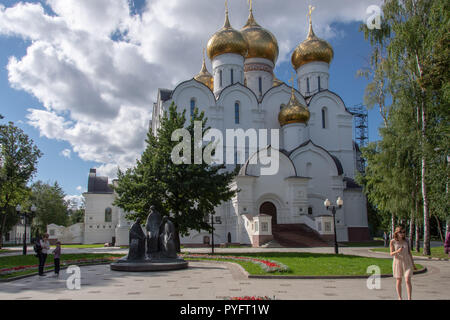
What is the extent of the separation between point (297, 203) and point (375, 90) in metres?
10.4

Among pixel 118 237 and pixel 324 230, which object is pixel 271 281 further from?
pixel 118 237

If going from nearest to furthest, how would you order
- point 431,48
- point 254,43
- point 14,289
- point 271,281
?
point 14,289 → point 271,281 → point 431,48 → point 254,43

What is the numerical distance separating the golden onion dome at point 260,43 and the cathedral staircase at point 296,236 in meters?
18.0

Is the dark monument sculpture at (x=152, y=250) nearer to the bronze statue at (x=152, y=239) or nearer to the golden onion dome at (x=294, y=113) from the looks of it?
the bronze statue at (x=152, y=239)

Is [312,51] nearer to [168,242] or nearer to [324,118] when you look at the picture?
[324,118]

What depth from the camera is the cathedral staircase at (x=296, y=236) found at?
2463 cm

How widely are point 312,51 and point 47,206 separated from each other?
115 ft

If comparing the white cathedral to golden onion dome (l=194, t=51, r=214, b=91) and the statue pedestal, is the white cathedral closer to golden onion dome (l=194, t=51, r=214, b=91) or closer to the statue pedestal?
golden onion dome (l=194, t=51, r=214, b=91)

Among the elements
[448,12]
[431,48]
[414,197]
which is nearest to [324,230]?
[414,197]

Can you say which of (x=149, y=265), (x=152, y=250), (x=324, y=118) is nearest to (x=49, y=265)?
(x=152, y=250)

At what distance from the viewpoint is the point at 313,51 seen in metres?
36.4

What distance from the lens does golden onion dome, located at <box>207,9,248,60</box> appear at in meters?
34.4

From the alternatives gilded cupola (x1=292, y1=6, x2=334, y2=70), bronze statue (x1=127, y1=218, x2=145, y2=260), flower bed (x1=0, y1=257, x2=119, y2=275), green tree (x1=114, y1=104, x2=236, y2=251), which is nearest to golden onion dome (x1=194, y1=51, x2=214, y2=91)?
gilded cupola (x1=292, y1=6, x2=334, y2=70)

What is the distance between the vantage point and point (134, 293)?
7840 millimetres
